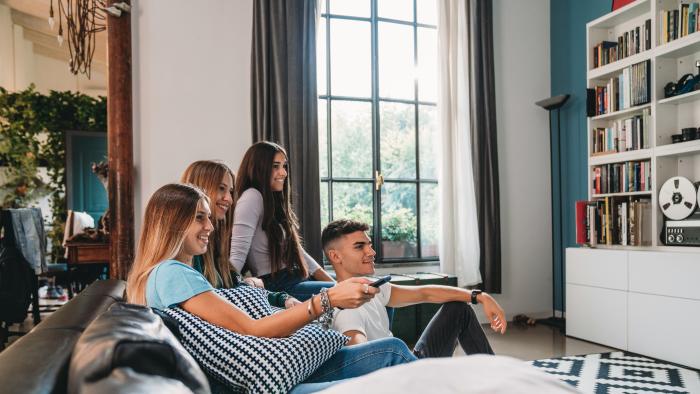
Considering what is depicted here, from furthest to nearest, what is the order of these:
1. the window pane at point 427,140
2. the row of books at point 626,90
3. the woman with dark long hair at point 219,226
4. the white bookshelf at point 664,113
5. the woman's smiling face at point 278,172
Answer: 1. the window pane at point 427,140
2. the row of books at point 626,90
3. the white bookshelf at point 664,113
4. the woman's smiling face at point 278,172
5. the woman with dark long hair at point 219,226

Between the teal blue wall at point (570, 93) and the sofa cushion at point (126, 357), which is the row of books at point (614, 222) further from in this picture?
the sofa cushion at point (126, 357)

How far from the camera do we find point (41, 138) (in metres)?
6.95

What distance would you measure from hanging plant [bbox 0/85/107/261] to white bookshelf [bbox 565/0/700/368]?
592 cm

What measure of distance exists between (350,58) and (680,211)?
2745mm

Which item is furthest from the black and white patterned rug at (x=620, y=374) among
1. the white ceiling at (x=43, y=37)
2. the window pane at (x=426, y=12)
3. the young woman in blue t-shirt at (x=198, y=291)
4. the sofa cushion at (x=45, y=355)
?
the white ceiling at (x=43, y=37)

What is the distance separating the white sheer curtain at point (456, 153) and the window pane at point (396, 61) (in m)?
0.29

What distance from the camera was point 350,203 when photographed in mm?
4539

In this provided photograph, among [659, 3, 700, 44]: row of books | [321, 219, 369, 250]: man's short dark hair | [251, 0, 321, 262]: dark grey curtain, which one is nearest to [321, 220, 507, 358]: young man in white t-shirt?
[321, 219, 369, 250]: man's short dark hair

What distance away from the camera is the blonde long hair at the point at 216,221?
1884 millimetres

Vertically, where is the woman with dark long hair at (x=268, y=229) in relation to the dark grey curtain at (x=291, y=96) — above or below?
below

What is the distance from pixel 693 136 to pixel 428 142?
2.03 metres

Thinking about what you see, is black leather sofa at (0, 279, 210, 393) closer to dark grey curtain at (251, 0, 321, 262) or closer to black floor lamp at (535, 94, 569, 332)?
dark grey curtain at (251, 0, 321, 262)

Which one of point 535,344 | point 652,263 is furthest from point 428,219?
point 652,263

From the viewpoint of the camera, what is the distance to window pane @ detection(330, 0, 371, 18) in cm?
458
